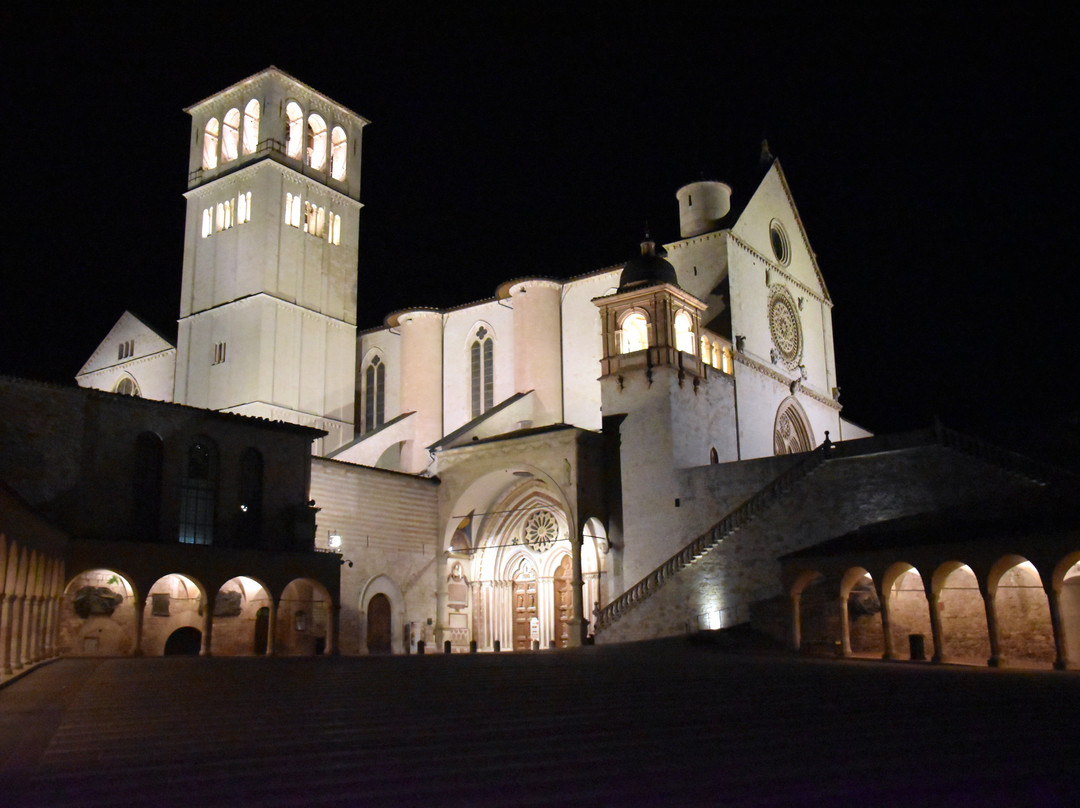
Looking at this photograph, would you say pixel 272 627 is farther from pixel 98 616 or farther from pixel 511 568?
pixel 511 568

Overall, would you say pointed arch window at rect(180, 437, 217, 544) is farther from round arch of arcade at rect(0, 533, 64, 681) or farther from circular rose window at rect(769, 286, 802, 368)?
circular rose window at rect(769, 286, 802, 368)

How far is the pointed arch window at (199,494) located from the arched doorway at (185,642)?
109 inches

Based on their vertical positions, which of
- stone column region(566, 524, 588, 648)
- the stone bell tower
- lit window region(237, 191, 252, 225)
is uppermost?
lit window region(237, 191, 252, 225)

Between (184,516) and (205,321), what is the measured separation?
59.1 feet

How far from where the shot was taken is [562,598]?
115 ft

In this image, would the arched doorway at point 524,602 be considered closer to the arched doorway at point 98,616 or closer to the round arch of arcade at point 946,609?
the round arch of arcade at point 946,609

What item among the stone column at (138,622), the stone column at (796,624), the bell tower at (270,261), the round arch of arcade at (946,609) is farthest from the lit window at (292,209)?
the stone column at (796,624)

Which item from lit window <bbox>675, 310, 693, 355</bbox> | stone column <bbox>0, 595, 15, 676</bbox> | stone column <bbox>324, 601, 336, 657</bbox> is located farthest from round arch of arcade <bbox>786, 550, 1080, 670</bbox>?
stone column <bbox>0, 595, 15, 676</bbox>

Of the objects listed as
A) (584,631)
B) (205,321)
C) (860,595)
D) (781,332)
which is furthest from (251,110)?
(860,595)

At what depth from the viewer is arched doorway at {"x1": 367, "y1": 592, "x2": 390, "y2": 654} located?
3278cm

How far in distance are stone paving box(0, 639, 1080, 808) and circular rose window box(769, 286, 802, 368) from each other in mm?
22859

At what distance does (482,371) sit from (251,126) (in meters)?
15.6

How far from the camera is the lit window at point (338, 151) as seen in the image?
153 ft

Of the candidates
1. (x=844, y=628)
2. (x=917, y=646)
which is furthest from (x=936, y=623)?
(x=844, y=628)
